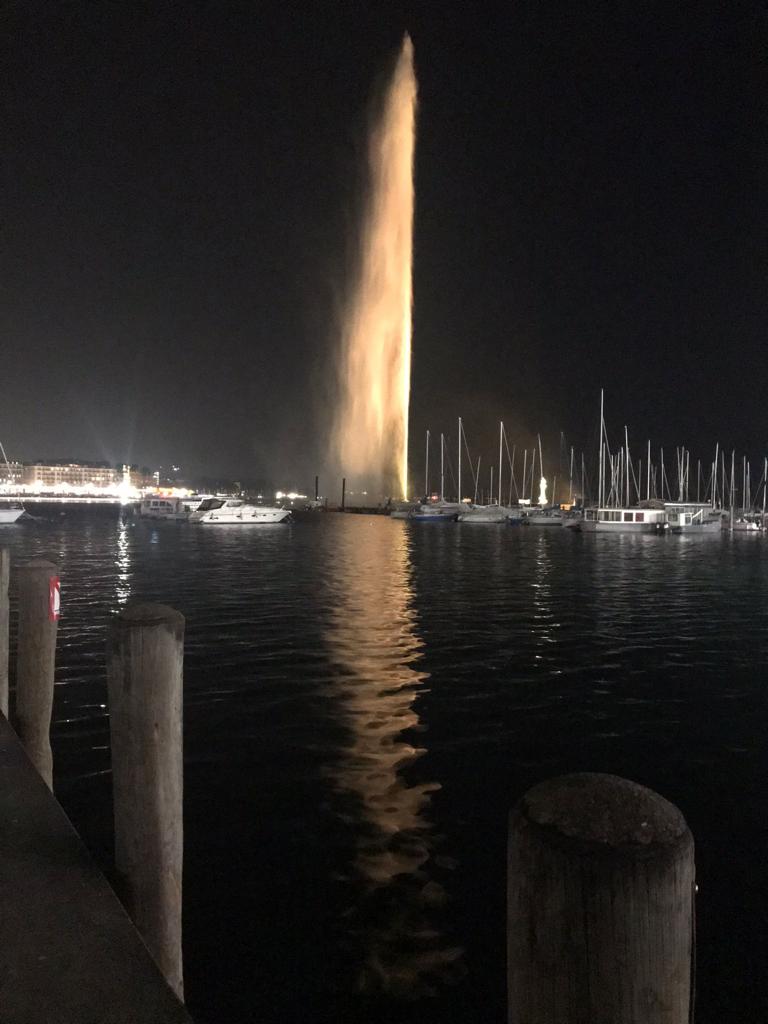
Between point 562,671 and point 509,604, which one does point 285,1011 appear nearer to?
point 562,671

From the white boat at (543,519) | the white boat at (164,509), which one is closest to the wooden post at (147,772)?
the white boat at (543,519)

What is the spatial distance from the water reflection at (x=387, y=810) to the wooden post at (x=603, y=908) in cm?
401

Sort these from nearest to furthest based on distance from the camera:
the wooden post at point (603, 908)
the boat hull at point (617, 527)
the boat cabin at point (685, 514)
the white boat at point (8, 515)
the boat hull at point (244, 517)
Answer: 1. the wooden post at point (603, 908)
2. the white boat at point (8, 515)
3. the boat hull at point (617, 527)
4. the boat cabin at point (685, 514)
5. the boat hull at point (244, 517)

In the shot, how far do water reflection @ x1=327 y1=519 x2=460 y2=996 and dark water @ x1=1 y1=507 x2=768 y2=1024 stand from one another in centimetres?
3

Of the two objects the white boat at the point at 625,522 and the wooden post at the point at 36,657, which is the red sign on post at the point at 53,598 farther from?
the white boat at the point at 625,522

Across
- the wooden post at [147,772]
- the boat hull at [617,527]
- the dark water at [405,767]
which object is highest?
the wooden post at [147,772]

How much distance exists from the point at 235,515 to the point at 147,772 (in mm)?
84190

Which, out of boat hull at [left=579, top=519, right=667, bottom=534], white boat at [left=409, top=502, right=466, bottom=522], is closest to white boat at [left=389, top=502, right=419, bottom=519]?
white boat at [left=409, top=502, right=466, bottom=522]

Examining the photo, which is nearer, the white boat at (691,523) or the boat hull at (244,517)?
the white boat at (691,523)

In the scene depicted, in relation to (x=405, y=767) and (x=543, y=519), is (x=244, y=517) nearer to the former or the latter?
(x=543, y=519)

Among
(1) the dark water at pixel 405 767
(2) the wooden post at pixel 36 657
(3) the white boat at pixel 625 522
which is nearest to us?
(1) the dark water at pixel 405 767

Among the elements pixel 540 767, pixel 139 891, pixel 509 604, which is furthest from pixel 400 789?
pixel 509 604

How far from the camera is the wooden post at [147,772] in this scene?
440cm

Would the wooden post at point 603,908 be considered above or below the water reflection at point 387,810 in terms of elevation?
above
